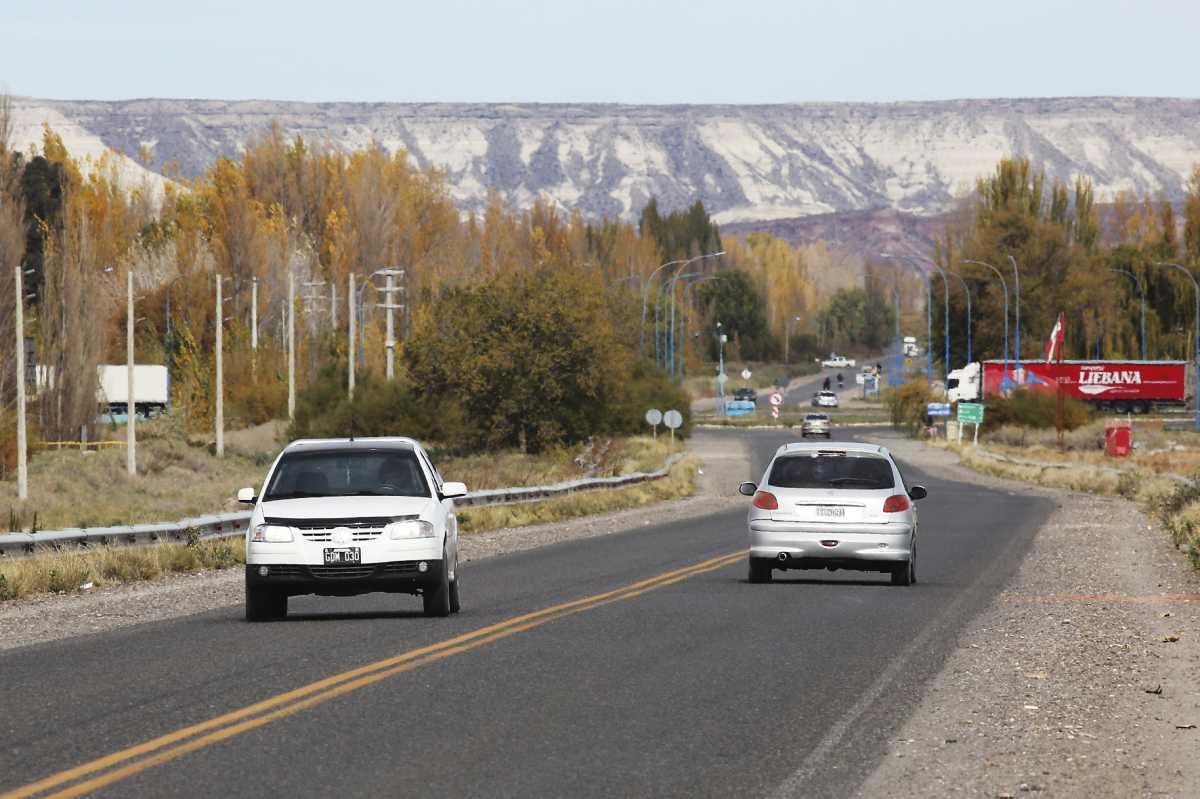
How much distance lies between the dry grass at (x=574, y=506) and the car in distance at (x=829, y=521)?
577 inches

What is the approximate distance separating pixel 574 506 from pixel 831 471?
21.6 meters

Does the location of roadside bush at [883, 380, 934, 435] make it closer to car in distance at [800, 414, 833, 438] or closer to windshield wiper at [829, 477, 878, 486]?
car in distance at [800, 414, 833, 438]

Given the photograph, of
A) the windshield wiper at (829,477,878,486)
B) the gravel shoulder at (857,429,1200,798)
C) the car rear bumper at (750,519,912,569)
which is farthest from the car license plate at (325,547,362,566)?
the windshield wiper at (829,477,878,486)

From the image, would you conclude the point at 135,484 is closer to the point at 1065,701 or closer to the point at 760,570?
the point at 760,570

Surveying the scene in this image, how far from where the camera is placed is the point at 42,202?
3516 inches

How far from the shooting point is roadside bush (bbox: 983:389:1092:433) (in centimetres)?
10406

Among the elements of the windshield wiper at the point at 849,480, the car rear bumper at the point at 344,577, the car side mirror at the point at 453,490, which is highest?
the car side mirror at the point at 453,490

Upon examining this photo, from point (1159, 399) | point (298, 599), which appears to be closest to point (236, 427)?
point (1159, 399)

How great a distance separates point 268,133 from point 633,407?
3763 cm

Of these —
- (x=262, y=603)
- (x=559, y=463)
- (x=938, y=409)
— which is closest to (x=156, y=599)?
(x=262, y=603)

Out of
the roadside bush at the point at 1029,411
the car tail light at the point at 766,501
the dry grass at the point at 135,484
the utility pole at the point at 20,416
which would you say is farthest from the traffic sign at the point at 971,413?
the car tail light at the point at 766,501

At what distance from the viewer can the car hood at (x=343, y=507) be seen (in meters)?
17.5

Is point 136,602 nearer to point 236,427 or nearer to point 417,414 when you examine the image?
point 417,414

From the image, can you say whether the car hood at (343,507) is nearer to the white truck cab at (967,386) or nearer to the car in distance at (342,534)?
the car in distance at (342,534)
